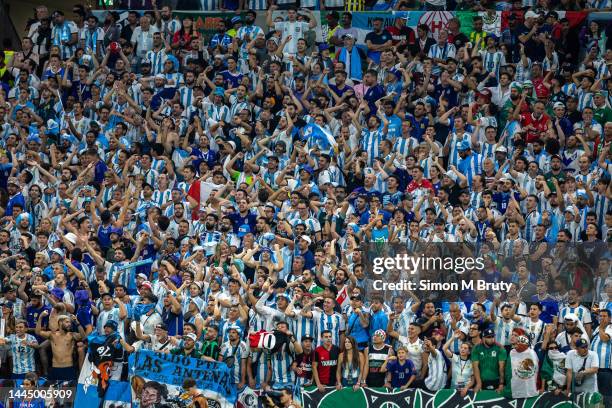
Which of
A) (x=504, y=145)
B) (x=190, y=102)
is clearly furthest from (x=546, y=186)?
(x=190, y=102)

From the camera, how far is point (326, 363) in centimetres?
2109

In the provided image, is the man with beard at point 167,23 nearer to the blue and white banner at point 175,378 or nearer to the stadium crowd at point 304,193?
the stadium crowd at point 304,193

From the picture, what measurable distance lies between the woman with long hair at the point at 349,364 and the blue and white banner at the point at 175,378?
156cm

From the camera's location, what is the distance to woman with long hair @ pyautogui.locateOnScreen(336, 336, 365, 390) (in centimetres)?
2098

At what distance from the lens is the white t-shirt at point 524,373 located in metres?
20.5

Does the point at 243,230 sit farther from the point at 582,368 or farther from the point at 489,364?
the point at 582,368

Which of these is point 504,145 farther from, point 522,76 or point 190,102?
point 190,102

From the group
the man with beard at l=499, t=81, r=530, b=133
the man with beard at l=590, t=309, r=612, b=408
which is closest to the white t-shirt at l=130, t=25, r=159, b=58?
the man with beard at l=499, t=81, r=530, b=133

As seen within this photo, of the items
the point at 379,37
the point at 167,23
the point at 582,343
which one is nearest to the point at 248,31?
the point at 167,23

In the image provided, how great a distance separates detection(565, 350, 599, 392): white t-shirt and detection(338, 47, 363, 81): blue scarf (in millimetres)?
9846

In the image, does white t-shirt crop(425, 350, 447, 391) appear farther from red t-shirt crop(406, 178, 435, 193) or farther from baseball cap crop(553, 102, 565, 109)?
baseball cap crop(553, 102, 565, 109)

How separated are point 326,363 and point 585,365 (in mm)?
3659

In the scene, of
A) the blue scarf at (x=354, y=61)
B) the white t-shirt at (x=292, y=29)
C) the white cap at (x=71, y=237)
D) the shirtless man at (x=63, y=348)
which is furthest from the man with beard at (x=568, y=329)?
the white t-shirt at (x=292, y=29)

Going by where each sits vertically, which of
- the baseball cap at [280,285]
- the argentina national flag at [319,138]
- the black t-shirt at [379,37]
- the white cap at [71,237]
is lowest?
the baseball cap at [280,285]
